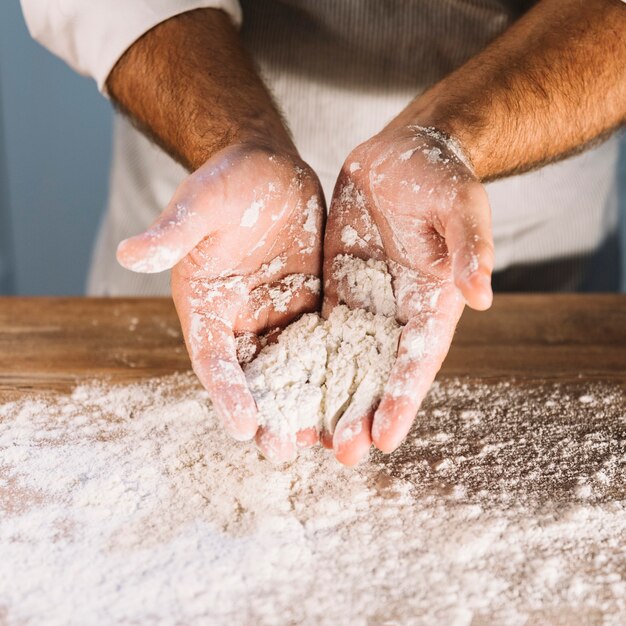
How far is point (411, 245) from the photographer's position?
32.3 inches

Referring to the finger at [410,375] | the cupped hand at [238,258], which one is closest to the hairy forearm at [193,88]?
the cupped hand at [238,258]

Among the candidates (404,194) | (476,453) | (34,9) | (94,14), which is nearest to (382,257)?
(404,194)

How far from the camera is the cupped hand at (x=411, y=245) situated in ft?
2.24

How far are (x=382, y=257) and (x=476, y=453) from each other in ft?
0.81

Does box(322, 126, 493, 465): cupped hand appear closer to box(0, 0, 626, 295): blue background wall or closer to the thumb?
the thumb

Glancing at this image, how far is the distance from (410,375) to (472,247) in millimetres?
161

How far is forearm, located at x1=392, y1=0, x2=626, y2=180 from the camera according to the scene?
954 millimetres

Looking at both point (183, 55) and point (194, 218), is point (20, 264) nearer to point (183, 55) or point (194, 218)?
point (183, 55)

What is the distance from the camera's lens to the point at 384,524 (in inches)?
28.3

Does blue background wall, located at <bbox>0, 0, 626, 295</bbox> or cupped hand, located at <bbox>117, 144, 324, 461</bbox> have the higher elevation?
cupped hand, located at <bbox>117, 144, 324, 461</bbox>

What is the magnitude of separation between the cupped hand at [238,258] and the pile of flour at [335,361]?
22 millimetres

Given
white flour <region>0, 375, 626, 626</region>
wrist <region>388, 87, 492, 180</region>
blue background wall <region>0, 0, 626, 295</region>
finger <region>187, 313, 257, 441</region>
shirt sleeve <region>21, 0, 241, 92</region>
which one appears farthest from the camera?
blue background wall <region>0, 0, 626, 295</region>

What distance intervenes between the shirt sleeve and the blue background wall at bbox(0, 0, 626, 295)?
109 cm

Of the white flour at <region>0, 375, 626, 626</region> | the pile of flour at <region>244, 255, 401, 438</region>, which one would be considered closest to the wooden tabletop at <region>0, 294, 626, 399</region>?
the white flour at <region>0, 375, 626, 626</region>
